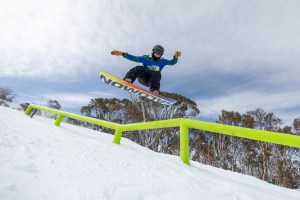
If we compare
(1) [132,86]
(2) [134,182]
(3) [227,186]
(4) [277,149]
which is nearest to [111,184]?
(2) [134,182]

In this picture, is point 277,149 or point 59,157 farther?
point 277,149

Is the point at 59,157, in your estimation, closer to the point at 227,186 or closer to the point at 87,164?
the point at 87,164

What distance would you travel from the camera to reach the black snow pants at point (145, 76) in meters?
6.62

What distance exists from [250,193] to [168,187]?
2.62 feet

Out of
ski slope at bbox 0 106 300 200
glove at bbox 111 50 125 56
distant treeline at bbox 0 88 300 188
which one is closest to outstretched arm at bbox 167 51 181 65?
glove at bbox 111 50 125 56

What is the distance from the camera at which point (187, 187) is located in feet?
7.70

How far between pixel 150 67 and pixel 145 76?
30cm

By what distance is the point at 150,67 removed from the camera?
6.68m

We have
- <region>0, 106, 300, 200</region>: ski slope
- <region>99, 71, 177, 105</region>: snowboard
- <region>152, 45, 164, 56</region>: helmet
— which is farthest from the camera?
<region>152, 45, 164, 56</region>: helmet

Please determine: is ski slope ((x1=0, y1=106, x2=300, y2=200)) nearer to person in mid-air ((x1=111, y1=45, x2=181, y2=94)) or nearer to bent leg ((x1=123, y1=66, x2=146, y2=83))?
person in mid-air ((x1=111, y1=45, x2=181, y2=94))

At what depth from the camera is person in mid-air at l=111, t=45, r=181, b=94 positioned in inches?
260

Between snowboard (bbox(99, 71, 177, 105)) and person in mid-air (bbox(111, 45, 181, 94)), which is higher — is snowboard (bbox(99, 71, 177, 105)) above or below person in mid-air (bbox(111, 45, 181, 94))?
below

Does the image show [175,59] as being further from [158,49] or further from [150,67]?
[150,67]

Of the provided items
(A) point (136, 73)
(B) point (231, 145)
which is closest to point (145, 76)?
(A) point (136, 73)
